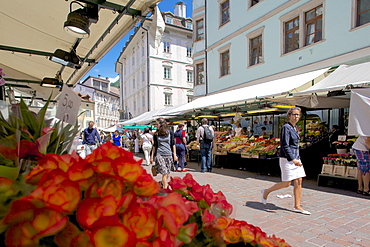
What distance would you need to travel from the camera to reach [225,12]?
15.7 meters

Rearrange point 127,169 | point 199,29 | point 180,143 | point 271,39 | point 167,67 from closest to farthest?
point 127,169
point 180,143
point 271,39
point 199,29
point 167,67

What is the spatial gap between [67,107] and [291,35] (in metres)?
12.6

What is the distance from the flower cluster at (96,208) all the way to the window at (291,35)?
41.0 feet

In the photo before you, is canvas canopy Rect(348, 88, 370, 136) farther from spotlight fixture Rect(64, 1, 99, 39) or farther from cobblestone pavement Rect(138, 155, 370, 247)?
spotlight fixture Rect(64, 1, 99, 39)

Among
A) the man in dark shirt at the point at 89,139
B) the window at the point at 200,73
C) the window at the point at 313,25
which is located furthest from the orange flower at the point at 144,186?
the window at the point at 200,73

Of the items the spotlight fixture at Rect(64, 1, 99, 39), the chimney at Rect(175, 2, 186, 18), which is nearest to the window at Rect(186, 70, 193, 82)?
the chimney at Rect(175, 2, 186, 18)

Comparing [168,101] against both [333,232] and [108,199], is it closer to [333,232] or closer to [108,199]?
[333,232]

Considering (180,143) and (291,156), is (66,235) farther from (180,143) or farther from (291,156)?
(180,143)

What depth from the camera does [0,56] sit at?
4992 mm

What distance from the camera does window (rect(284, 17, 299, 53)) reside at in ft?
37.0

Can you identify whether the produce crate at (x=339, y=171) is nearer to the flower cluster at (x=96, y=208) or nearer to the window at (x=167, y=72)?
the flower cluster at (x=96, y=208)

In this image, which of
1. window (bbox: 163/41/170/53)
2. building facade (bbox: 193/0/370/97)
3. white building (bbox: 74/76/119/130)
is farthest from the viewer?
white building (bbox: 74/76/119/130)

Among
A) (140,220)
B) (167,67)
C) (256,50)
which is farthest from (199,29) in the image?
(140,220)

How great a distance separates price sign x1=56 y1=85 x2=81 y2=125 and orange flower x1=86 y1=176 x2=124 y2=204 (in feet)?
2.43
